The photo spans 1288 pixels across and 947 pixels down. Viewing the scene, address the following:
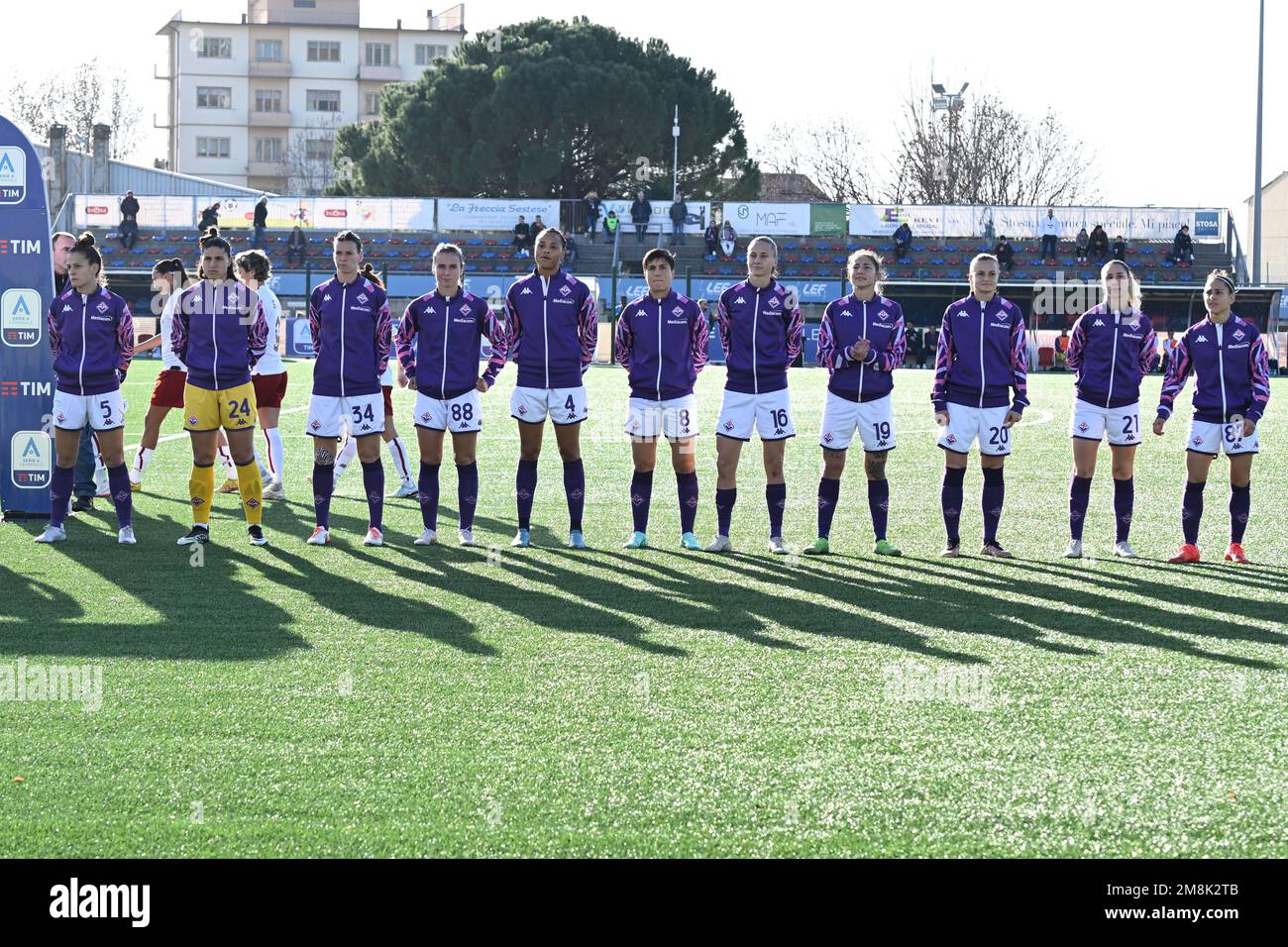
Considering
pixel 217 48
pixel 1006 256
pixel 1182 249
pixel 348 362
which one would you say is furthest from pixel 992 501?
pixel 217 48

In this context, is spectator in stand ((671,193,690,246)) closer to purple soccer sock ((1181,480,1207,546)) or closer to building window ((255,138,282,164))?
purple soccer sock ((1181,480,1207,546))

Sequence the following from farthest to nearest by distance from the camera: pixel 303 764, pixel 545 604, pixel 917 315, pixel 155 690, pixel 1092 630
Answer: pixel 917 315 < pixel 545 604 < pixel 1092 630 < pixel 155 690 < pixel 303 764

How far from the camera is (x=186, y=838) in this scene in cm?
416

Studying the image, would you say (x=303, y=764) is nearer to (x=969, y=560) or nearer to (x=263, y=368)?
(x=969, y=560)

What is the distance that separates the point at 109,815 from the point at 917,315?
4029cm

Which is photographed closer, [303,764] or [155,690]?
[303,764]

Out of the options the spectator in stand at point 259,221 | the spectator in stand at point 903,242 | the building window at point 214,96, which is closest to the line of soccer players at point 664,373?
the spectator in stand at point 903,242

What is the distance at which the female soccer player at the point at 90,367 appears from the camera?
966 cm

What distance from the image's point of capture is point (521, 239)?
49.1 meters

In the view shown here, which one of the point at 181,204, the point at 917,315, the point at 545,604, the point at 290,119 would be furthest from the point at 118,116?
the point at 545,604

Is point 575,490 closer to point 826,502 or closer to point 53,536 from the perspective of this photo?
point 826,502

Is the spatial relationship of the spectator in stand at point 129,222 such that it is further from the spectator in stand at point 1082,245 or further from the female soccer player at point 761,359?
the female soccer player at point 761,359

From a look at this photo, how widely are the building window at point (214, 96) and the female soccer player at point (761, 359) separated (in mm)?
100069

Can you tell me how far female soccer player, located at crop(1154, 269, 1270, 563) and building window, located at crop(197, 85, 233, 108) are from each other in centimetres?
10121
